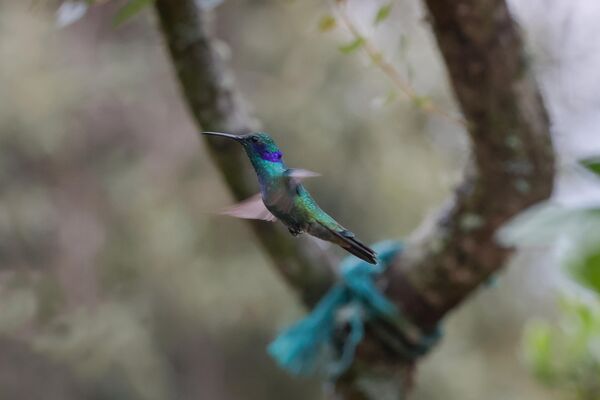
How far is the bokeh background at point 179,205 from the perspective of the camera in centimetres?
323

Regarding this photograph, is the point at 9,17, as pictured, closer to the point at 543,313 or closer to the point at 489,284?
the point at 543,313

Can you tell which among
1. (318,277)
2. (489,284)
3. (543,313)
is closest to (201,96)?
(318,277)

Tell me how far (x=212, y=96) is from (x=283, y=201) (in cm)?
52

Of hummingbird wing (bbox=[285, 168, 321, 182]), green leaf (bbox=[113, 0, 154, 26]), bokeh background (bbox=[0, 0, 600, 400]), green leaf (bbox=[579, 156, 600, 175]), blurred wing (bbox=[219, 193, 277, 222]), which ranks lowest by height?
bokeh background (bbox=[0, 0, 600, 400])

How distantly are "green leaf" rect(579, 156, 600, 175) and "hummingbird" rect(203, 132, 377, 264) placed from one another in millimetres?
106

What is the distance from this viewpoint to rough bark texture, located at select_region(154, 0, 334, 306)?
0.84 meters

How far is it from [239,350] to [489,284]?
2.58 meters

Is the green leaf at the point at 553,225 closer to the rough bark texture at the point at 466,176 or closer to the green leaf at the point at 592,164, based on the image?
the green leaf at the point at 592,164

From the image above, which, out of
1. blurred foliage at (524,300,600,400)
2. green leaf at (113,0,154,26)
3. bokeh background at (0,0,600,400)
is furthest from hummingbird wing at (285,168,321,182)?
bokeh background at (0,0,600,400)

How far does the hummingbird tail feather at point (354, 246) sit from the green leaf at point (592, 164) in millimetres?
105

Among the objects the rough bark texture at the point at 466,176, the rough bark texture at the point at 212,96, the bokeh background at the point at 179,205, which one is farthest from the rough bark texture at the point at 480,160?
the bokeh background at the point at 179,205

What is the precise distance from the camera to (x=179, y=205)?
3393mm

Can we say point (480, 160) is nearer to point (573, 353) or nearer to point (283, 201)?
point (573, 353)

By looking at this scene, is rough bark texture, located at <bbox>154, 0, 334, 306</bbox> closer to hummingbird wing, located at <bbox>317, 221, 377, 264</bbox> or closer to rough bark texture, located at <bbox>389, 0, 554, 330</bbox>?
rough bark texture, located at <bbox>389, 0, 554, 330</bbox>
